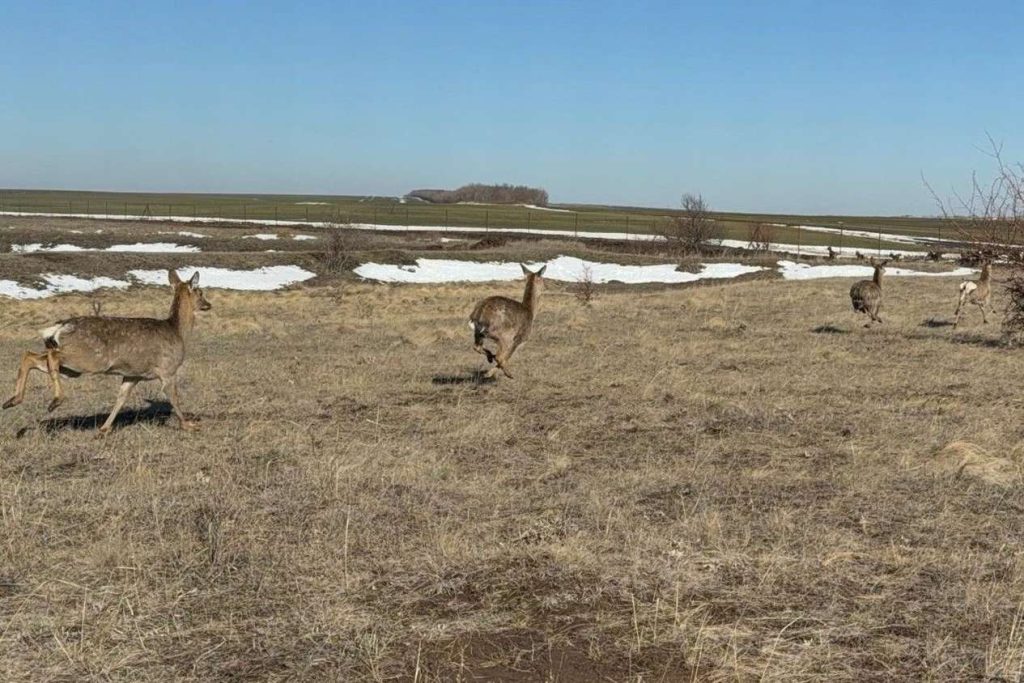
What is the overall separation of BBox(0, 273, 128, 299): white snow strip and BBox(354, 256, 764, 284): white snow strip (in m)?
11.9

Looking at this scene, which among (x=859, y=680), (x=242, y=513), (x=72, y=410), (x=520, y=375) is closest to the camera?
(x=859, y=680)

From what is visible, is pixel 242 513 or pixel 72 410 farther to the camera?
pixel 72 410

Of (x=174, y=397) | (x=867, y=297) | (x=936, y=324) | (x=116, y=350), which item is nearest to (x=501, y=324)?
(x=174, y=397)

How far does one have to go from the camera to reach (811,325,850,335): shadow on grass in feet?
71.4

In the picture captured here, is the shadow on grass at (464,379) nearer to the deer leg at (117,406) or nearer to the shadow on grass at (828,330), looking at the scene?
the deer leg at (117,406)

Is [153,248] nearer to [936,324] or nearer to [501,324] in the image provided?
[501,324]

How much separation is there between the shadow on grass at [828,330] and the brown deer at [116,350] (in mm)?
15809

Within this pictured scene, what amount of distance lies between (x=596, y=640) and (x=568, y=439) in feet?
18.4

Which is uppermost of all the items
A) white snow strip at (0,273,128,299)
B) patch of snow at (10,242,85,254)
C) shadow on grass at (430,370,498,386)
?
patch of snow at (10,242,85,254)

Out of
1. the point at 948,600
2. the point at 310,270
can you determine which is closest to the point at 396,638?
the point at 948,600

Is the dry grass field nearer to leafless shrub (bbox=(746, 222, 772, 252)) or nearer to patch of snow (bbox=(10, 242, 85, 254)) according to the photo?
patch of snow (bbox=(10, 242, 85, 254))

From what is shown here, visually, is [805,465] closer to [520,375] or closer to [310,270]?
[520,375]

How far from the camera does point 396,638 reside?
5.11 m

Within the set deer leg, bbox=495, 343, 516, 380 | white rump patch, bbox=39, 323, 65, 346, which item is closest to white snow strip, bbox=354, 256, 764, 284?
deer leg, bbox=495, 343, 516, 380
